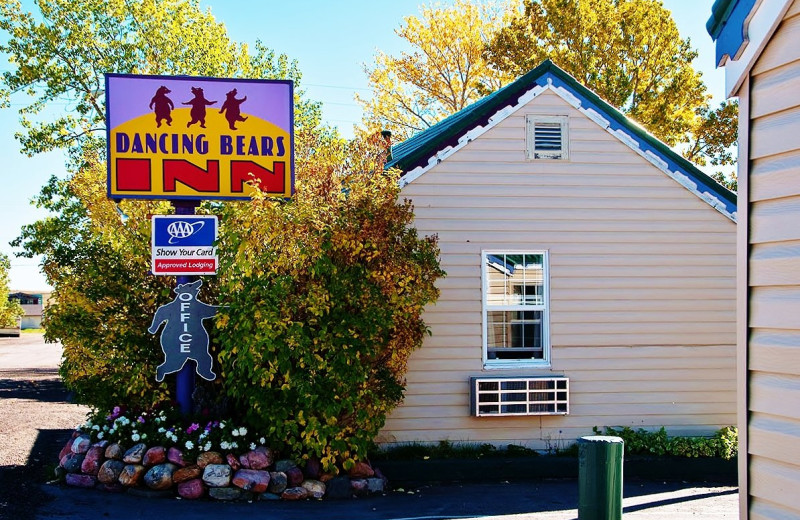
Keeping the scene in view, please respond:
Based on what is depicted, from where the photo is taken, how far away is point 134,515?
7930mm

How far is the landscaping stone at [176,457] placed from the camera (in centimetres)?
877

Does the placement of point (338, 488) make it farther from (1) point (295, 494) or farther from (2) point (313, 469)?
(1) point (295, 494)

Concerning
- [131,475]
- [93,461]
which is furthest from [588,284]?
[93,461]

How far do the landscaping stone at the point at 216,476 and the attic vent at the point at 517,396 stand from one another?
324 cm

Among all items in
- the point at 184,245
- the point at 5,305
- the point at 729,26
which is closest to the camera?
the point at 729,26

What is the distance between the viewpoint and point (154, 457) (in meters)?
8.77

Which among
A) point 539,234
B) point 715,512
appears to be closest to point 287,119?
point 539,234

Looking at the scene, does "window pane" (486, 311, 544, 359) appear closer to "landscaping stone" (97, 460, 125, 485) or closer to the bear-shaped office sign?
the bear-shaped office sign

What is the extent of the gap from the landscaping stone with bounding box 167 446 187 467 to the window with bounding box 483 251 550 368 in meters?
3.97

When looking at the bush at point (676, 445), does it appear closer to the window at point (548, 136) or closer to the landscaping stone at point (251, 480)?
the window at point (548, 136)

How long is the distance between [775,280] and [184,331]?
7240mm

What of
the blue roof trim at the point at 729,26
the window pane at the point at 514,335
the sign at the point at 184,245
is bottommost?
the window pane at the point at 514,335

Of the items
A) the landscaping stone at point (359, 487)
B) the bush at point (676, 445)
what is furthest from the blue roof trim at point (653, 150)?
the landscaping stone at point (359, 487)

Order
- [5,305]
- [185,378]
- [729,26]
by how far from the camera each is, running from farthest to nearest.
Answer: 1. [5,305]
2. [185,378]
3. [729,26]
